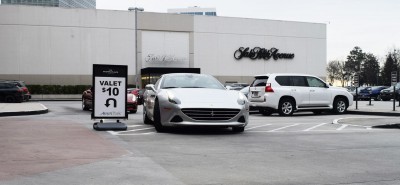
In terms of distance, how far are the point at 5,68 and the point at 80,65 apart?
728 centimetres

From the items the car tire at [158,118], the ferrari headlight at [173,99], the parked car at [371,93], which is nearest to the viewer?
the ferrari headlight at [173,99]

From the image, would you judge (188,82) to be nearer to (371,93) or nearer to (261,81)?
(261,81)

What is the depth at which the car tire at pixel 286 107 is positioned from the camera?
18.9 m

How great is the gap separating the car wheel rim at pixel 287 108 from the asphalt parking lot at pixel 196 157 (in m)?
7.64

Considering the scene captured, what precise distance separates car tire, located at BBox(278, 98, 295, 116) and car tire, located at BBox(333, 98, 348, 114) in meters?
2.12

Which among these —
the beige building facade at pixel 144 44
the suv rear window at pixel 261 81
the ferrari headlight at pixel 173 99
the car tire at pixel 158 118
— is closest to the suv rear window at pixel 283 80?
the suv rear window at pixel 261 81

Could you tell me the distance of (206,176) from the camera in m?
5.80

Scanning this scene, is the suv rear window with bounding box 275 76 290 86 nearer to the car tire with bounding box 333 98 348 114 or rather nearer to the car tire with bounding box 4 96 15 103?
the car tire with bounding box 333 98 348 114

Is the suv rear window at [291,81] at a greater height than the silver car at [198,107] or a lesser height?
greater

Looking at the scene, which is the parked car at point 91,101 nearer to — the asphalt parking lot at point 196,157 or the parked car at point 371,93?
the asphalt parking lot at point 196,157

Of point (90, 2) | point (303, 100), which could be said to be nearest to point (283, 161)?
point (303, 100)

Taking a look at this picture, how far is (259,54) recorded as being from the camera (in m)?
58.3

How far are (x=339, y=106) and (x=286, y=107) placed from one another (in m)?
2.62

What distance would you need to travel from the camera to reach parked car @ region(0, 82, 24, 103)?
1218 inches
